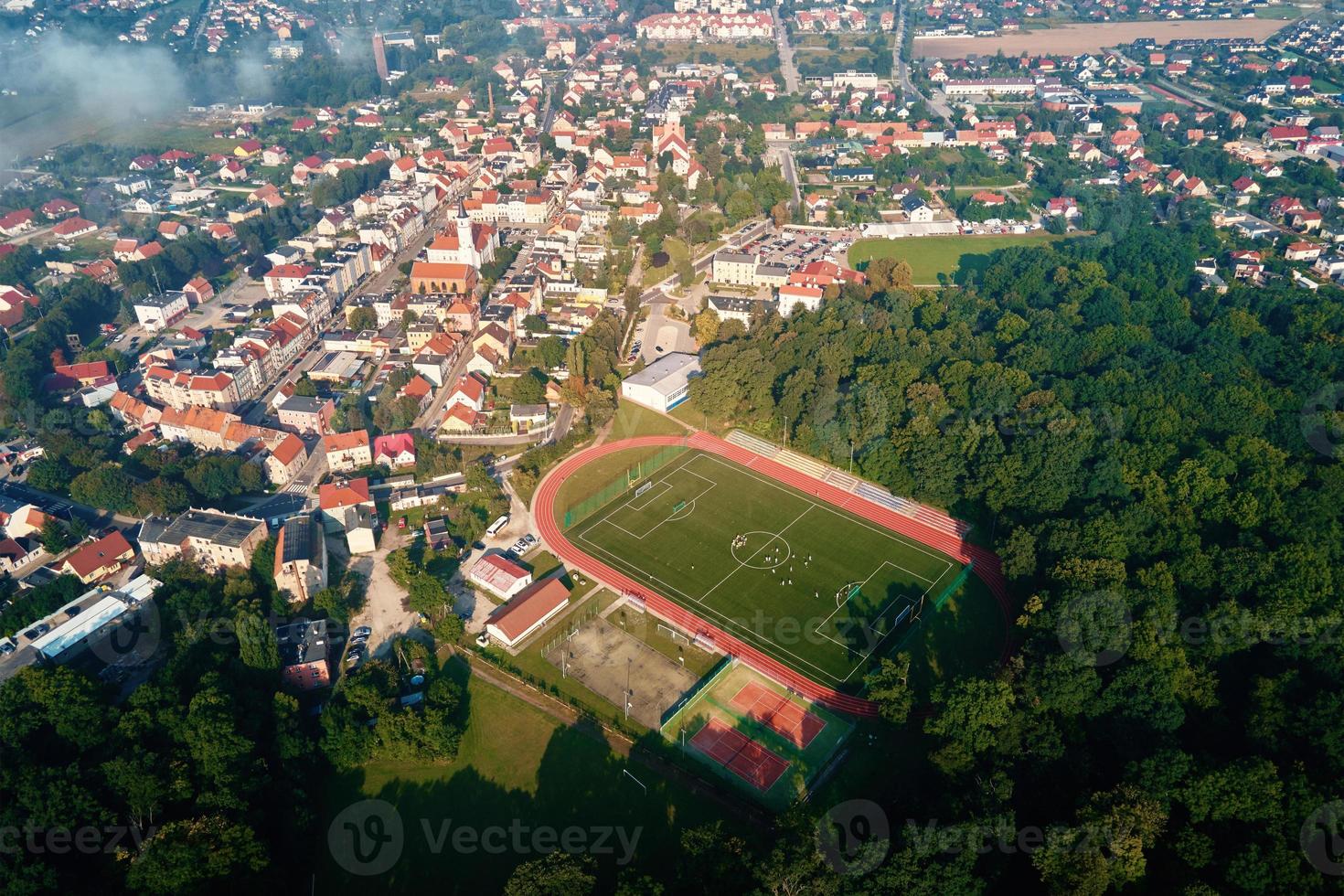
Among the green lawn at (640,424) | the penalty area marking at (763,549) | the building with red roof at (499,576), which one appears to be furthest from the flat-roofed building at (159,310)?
the penalty area marking at (763,549)

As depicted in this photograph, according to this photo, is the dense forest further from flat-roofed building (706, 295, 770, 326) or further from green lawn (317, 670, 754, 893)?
green lawn (317, 670, 754, 893)

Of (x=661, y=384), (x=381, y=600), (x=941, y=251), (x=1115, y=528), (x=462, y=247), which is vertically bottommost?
(x=381, y=600)

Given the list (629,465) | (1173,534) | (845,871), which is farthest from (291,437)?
(1173,534)

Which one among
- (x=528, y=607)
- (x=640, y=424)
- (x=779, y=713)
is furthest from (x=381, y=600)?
(x=640, y=424)

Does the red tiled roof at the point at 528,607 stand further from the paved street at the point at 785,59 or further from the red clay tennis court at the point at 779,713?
the paved street at the point at 785,59

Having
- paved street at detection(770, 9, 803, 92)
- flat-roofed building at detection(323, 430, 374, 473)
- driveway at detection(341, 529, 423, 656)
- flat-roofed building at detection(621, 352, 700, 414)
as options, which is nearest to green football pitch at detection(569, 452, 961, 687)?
flat-roofed building at detection(621, 352, 700, 414)

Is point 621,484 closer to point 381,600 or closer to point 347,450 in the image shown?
point 381,600
